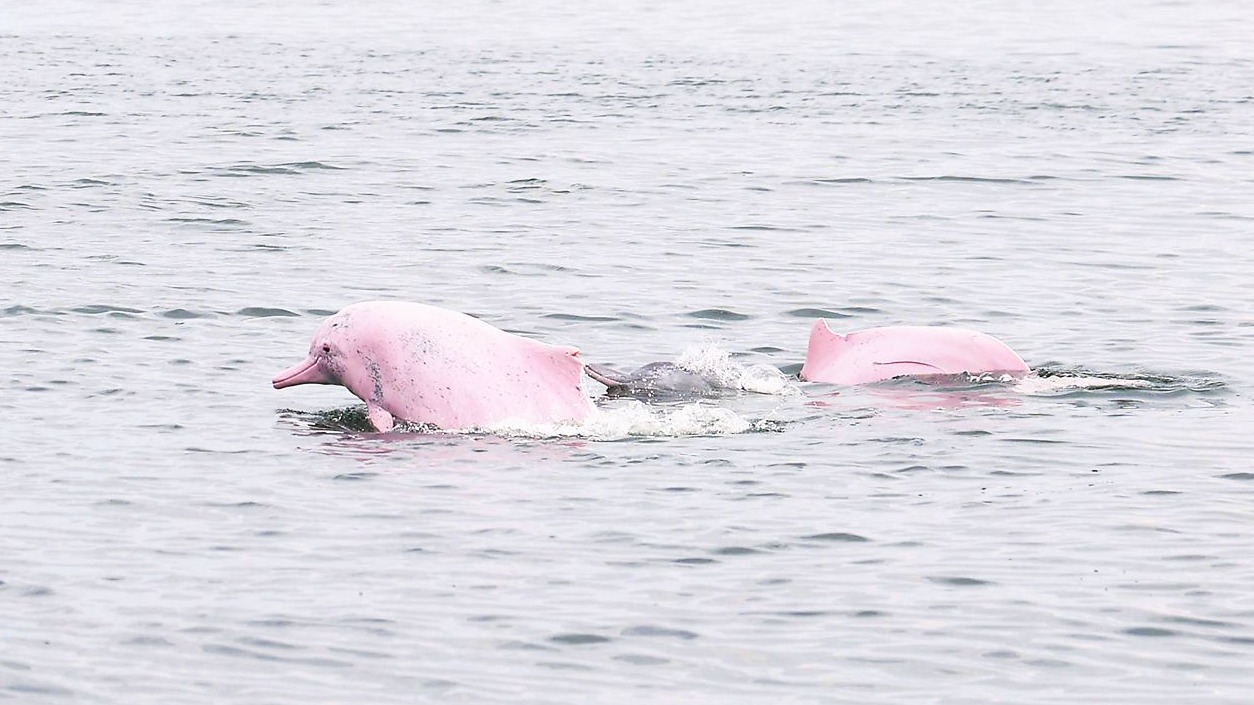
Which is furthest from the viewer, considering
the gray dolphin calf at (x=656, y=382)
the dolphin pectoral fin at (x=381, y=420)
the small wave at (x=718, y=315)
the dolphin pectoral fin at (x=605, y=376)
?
the small wave at (x=718, y=315)

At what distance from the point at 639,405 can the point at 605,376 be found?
50 cm

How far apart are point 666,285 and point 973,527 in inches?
408

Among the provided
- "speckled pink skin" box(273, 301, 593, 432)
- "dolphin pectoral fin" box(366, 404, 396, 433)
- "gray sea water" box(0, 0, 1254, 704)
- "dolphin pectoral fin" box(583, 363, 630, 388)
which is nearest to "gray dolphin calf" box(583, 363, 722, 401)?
"dolphin pectoral fin" box(583, 363, 630, 388)

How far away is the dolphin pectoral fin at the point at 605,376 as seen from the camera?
56.0 feet

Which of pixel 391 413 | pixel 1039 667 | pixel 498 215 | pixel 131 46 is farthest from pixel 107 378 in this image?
pixel 131 46

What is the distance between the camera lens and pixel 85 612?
38.1ft

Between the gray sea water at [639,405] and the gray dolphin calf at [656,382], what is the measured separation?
0.32m

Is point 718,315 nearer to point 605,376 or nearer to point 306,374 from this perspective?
point 605,376

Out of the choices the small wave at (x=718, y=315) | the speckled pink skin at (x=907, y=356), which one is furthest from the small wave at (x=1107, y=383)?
the small wave at (x=718, y=315)

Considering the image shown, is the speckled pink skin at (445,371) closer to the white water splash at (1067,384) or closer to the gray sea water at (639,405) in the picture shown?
the gray sea water at (639,405)

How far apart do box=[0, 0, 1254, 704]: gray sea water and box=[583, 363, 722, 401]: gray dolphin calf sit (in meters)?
0.32

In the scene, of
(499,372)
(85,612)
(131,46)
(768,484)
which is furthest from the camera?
(131,46)

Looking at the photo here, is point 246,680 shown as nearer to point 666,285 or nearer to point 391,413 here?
point 391,413

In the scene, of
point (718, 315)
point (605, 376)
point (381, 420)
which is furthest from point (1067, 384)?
point (381, 420)
